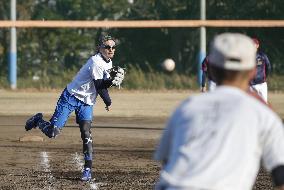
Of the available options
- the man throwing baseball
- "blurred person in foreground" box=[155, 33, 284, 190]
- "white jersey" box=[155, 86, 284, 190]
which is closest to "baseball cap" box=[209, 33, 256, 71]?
"blurred person in foreground" box=[155, 33, 284, 190]

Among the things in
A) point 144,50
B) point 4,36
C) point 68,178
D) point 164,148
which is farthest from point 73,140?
point 144,50

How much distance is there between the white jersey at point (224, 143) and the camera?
427 centimetres

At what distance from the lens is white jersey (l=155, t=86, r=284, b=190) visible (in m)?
4.27

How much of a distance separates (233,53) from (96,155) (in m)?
11.8

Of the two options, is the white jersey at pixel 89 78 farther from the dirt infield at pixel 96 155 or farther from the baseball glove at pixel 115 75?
the dirt infield at pixel 96 155

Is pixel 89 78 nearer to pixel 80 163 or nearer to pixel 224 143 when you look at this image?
pixel 80 163

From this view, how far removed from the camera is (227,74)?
4348 millimetres

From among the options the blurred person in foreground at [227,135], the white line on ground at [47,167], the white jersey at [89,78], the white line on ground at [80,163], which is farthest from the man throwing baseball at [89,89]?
the blurred person in foreground at [227,135]

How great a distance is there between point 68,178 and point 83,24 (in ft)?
69.6

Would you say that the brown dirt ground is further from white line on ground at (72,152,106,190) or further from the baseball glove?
the baseball glove

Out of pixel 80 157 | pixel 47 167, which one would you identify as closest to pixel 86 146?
pixel 47 167

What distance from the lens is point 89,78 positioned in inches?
508

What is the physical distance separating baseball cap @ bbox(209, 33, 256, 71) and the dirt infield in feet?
25.5

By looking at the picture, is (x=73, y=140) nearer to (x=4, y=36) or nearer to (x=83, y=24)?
(x=83, y=24)
